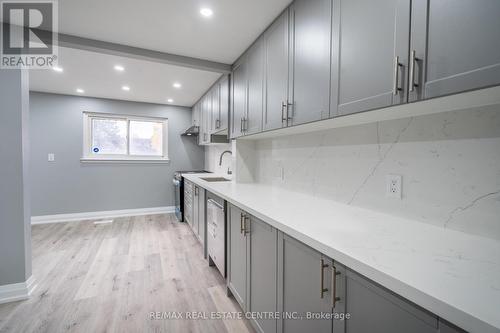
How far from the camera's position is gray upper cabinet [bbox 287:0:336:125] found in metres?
1.25

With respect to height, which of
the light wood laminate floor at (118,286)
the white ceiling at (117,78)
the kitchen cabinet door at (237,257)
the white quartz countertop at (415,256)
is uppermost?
the white ceiling at (117,78)

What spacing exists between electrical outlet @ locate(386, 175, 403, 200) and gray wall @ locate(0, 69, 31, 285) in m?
2.75

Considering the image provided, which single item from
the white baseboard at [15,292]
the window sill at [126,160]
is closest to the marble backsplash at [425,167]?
the white baseboard at [15,292]

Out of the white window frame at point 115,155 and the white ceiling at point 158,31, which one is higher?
the white ceiling at point 158,31

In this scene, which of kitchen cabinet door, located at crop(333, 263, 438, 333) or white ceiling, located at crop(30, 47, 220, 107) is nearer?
kitchen cabinet door, located at crop(333, 263, 438, 333)

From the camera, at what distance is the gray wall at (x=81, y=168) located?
13.3 feet

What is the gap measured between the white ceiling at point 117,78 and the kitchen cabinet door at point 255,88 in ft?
3.53

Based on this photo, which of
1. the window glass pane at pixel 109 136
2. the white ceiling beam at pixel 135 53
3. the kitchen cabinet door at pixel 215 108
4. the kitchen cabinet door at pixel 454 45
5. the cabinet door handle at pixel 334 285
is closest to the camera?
the kitchen cabinet door at pixel 454 45

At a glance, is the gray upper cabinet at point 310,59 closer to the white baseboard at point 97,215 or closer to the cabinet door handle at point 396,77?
the cabinet door handle at point 396,77

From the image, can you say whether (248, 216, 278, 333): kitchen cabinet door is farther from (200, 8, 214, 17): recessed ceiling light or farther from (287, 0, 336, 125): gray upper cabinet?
(200, 8, 214, 17): recessed ceiling light

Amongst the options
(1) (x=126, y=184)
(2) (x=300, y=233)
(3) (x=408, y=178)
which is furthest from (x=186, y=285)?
(1) (x=126, y=184)

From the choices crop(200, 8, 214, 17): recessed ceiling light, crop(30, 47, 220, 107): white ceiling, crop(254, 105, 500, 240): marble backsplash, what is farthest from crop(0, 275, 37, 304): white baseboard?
crop(200, 8, 214, 17): recessed ceiling light

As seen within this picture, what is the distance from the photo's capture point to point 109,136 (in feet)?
15.1

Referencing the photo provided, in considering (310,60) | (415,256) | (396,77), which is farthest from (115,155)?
(415,256)
